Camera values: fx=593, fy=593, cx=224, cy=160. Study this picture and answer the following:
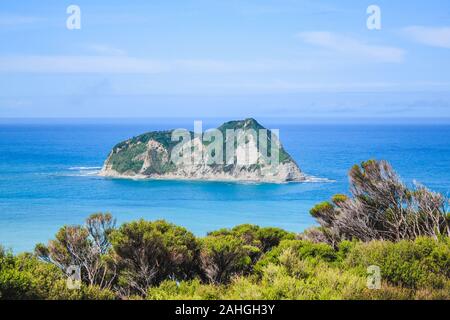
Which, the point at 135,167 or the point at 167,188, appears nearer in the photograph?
the point at 167,188

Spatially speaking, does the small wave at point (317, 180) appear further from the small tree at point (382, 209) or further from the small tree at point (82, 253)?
the small tree at point (82, 253)

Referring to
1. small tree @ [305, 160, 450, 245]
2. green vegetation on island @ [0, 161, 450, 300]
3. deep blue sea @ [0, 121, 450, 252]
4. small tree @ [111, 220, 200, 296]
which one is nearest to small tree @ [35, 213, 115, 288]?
green vegetation on island @ [0, 161, 450, 300]

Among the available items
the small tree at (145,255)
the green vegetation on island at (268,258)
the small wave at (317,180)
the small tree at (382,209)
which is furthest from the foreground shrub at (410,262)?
the small wave at (317,180)

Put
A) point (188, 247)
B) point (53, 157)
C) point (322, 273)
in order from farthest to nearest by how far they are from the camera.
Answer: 1. point (53, 157)
2. point (188, 247)
3. point (322, 273)

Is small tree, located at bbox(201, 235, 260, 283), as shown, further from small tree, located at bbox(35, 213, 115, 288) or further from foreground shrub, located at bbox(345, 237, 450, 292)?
foreground shrub, located at bbox(345, 237, 450, 292)
